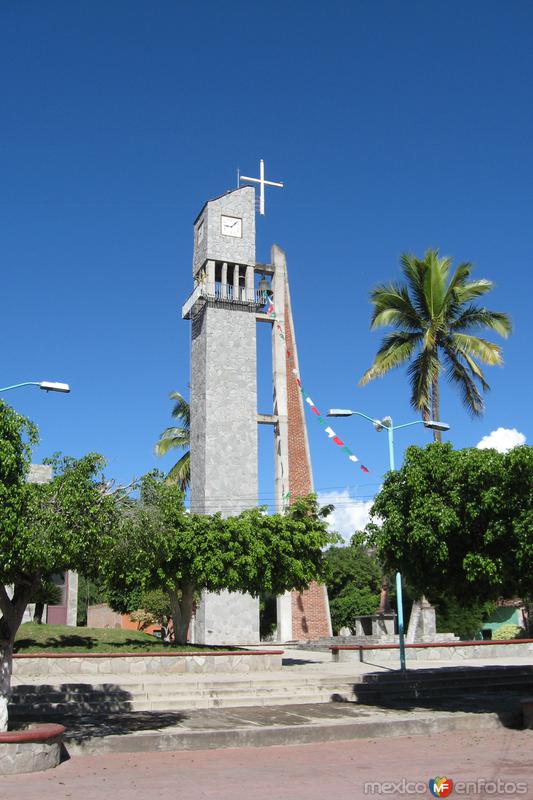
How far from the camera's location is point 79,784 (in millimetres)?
9852

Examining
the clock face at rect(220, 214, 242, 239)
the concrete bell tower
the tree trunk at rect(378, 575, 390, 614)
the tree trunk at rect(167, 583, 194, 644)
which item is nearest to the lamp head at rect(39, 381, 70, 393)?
the tree trunk at rect(167, 583, 194, 644)

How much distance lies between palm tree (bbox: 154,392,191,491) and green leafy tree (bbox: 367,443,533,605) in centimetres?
2943

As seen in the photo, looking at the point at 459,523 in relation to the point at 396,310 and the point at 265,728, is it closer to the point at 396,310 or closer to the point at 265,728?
the point at 265,728

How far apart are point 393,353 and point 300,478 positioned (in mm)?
13578

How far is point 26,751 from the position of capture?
1045 centimetres

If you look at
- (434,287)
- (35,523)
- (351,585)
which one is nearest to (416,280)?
(434,287)

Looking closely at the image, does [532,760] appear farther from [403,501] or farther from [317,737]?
[403,501]

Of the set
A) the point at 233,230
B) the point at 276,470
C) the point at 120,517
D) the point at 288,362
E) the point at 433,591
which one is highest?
the point at 233,230

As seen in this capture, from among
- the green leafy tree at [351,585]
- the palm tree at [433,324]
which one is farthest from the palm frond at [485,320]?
the green leafy tree at [351,585]

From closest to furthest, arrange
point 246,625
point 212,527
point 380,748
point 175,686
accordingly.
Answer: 1. point 380,748
2. point 175,686
3. point 212,527
4. point 246,625

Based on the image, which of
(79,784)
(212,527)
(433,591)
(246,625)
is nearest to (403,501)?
(433,591)

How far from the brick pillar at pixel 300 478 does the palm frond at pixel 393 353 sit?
417 inches

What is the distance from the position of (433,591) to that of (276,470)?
82.7ft

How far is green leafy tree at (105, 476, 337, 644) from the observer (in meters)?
25.3
